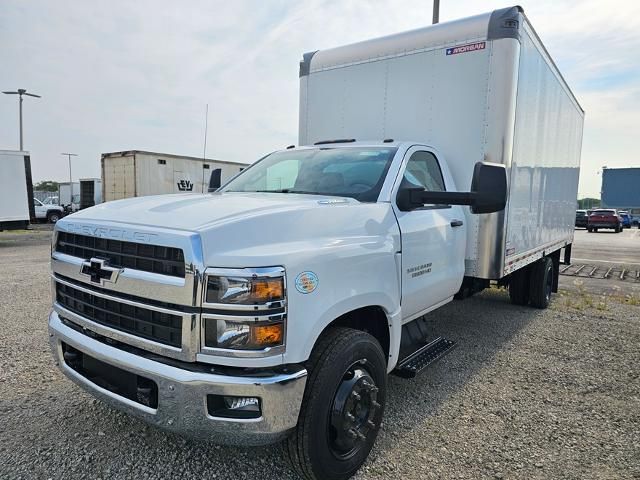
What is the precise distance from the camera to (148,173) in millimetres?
18969

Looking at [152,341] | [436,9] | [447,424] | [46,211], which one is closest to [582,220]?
[436,9]

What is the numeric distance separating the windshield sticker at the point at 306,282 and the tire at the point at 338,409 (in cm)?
35

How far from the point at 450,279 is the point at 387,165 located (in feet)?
3.94

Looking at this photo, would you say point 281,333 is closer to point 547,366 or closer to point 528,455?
point 528,455

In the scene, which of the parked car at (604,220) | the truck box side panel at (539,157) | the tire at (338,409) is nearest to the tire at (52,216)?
the truck box side panel at (539,157)

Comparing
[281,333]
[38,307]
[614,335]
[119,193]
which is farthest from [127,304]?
[119,193]

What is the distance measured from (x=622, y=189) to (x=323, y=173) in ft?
198

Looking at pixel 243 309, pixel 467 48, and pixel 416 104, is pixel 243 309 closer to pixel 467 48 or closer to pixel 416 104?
pixel 416 104

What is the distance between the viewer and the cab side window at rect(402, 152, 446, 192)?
3.53m

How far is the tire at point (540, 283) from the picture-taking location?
6.82m

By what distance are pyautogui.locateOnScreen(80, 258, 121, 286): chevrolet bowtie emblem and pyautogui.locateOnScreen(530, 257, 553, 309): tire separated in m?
6.17

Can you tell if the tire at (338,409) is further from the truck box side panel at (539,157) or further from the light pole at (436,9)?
the light pole at (436,9)

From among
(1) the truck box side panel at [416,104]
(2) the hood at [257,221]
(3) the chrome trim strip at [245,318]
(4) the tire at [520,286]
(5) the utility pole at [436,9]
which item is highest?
(5) the utility pole at [436,9]

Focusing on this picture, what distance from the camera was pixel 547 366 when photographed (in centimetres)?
451
